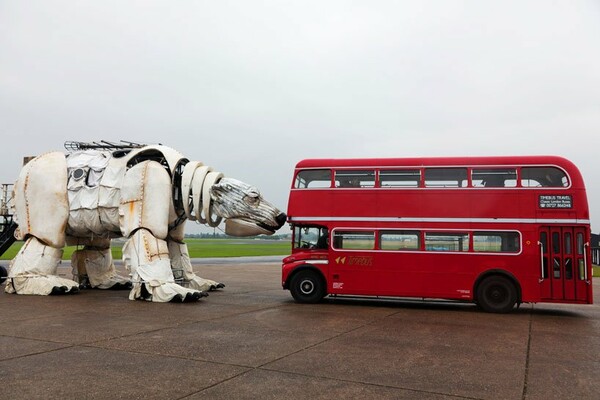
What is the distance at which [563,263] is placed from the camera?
33.0ft

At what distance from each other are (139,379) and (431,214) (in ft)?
24.6

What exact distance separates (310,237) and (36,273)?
6.44 metres

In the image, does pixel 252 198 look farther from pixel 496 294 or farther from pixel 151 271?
pixel 496 294

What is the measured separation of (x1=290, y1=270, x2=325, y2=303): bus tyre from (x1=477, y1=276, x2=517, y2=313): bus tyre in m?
3.49

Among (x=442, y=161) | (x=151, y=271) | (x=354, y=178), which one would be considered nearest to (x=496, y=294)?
(x=442, y=161)

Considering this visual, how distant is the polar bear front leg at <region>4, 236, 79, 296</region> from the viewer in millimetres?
11180

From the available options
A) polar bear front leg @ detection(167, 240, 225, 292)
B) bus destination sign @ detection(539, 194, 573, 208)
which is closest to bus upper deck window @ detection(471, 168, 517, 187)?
bus destination sign @ detection(539, 194, 573, 208)

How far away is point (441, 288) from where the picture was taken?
10609 mm

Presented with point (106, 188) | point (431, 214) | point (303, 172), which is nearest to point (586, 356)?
point (431, 214)

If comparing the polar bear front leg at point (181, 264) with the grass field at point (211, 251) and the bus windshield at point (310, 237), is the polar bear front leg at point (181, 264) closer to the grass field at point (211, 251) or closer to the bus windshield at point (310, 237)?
the bus windshield at point (310, 237)

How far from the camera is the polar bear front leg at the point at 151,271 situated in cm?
1021

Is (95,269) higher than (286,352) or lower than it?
higher

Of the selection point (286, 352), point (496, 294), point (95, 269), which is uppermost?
point (95, 269)

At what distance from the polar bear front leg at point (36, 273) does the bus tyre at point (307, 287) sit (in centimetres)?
522
